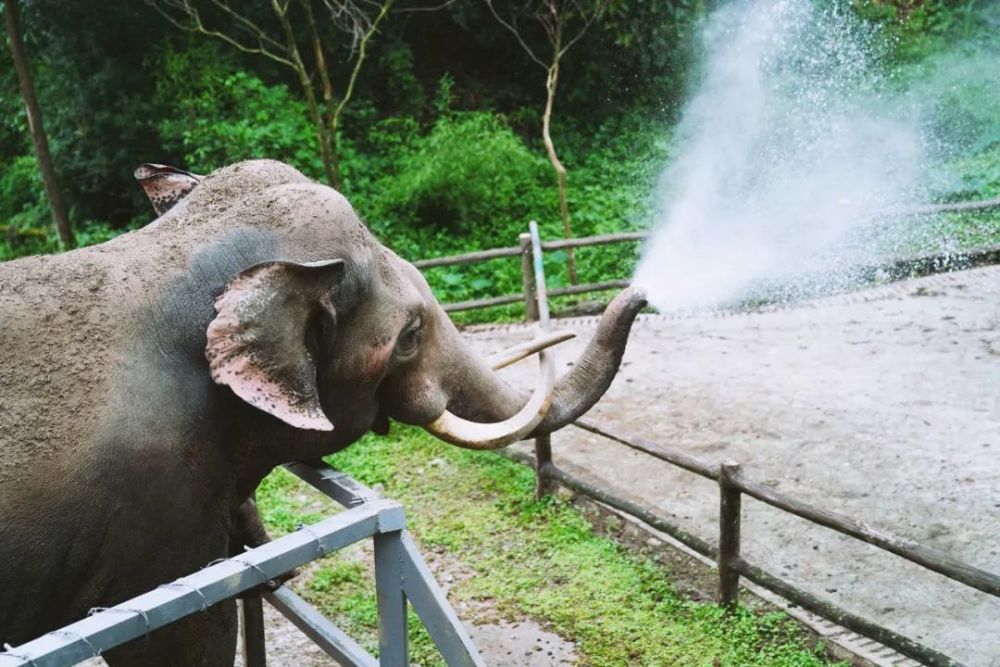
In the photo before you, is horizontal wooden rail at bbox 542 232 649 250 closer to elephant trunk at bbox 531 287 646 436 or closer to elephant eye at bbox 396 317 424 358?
elephant trunk at bbox 531 287 646 436

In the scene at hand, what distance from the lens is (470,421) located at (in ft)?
11.7

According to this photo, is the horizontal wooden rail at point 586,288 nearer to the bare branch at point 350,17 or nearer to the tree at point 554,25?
the tree at point 554,25

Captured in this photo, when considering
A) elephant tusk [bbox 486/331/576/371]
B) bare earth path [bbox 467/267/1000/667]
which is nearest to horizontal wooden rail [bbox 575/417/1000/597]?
bare earth path [bbox 467/267/1000/667]

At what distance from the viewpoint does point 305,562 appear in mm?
2035

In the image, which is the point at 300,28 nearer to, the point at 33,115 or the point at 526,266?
the point at 33,115

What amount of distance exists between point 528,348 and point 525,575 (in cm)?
227

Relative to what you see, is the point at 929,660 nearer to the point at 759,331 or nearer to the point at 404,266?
the point at 404,266

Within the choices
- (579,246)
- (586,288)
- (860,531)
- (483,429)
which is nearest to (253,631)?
(483,429)

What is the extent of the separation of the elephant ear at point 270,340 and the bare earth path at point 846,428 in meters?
3.27

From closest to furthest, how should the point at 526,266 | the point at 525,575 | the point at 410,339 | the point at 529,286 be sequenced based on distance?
the point at 410,339 → the point at 525,575 → the point at 526,266 → the point at 529,286

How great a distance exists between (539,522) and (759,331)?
445cm

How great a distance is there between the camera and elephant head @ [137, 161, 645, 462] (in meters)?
2.76

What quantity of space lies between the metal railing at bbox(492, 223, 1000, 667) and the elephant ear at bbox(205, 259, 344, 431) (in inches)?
79.3

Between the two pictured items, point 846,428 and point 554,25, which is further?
point 554,25
